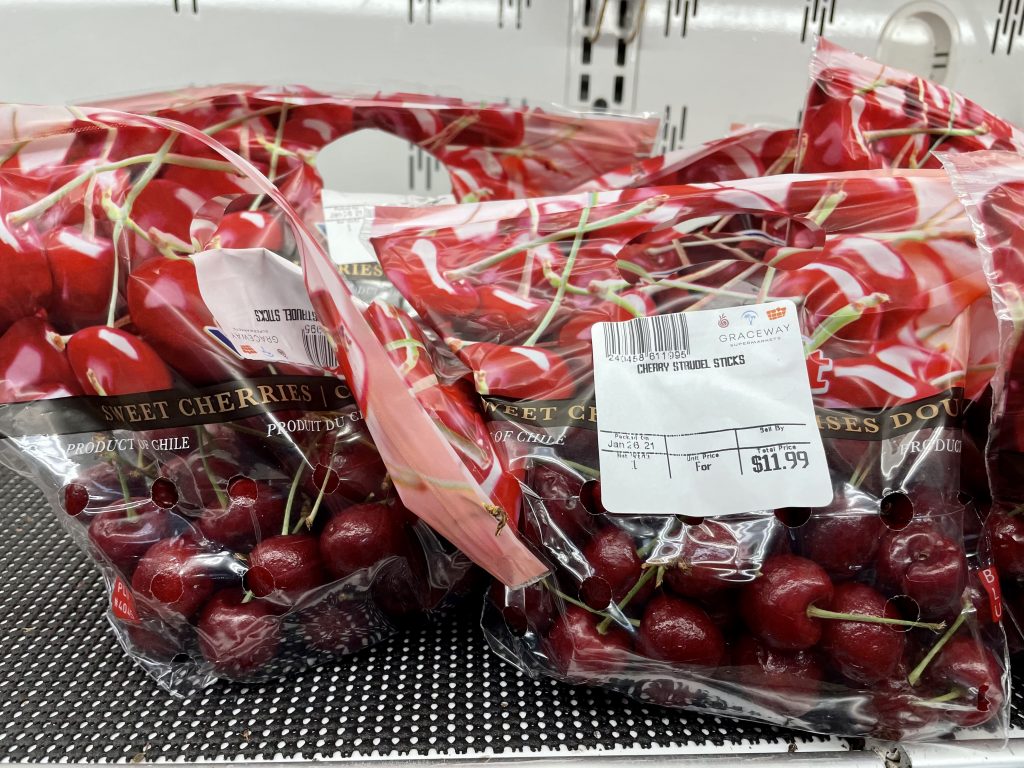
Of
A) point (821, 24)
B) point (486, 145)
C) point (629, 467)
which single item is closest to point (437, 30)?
point (486, 145)

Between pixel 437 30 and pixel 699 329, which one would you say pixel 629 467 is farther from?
pixel 437 30

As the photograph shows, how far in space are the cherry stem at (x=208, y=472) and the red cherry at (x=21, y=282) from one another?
0.44 ft

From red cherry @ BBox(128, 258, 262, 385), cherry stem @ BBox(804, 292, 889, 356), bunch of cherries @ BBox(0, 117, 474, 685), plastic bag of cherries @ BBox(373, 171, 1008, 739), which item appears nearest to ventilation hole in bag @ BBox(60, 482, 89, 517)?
bunch of cherries @ BBox(0, 117, 474, 685)

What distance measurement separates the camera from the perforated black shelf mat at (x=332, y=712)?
39 centimetres

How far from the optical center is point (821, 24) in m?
0.74

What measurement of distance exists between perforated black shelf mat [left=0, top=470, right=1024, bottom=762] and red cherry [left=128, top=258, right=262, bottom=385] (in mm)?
205

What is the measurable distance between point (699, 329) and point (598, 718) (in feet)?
0.81

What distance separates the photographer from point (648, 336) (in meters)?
0.43

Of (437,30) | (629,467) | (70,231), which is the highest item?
(437,30)

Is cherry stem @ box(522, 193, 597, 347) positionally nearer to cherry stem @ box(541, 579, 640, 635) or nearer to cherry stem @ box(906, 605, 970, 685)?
cherry stem @ box(541, 579, 640, 635)

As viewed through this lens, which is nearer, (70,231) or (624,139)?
(70,231)

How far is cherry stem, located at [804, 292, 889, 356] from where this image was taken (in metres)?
0.43

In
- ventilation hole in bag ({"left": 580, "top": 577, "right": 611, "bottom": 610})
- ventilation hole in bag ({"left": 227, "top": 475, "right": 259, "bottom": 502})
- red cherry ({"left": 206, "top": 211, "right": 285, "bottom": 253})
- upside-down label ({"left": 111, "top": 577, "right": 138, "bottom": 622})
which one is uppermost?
red cherry ({"left": 206, "top": 211, "right": 285, "bottom": 253})

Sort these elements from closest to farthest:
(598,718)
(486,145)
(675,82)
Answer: (598,718) < (486,145) < (675,82)
